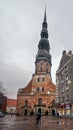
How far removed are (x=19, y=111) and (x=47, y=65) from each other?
24428mm

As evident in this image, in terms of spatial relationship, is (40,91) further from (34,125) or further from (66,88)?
(34,125)

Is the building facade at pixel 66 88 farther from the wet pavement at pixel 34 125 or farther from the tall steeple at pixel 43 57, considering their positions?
the tall steeple at pixel 43 57

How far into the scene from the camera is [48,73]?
9569cm

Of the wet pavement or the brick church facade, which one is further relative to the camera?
the brick church facade

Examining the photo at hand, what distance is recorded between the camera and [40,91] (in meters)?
93.5

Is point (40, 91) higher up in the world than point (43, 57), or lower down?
lower down

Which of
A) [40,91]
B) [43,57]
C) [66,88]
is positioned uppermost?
[43,57]

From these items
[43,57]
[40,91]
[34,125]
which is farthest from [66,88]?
[43,57]

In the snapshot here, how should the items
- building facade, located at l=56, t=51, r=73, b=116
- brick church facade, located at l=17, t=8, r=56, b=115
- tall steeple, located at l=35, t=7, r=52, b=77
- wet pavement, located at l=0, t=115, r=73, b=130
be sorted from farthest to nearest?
1. tall steeple, located at l=35, t=7, r=52, b=77
2. brick church facade, located at l=17, t=8, r=56, b=115
3. building facade, located at l=56, t=51, r=73, b=116
4. wet pavement, located at l=0, t=115, r=73, b=130

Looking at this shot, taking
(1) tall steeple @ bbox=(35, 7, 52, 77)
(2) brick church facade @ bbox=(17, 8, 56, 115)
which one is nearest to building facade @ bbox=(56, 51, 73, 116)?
(2) brick church facade @ bbox=(17, 8, 56, 115)

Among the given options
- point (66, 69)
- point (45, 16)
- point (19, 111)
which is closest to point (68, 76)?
point (66, 69)

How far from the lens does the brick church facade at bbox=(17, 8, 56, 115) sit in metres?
90.5

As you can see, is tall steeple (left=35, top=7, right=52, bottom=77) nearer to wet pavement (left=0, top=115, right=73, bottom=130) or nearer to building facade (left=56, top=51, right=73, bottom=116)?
building facade (left=56, top=51, right=73, bottom=116)

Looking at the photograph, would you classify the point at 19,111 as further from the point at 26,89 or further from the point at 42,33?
the point at 42,33
